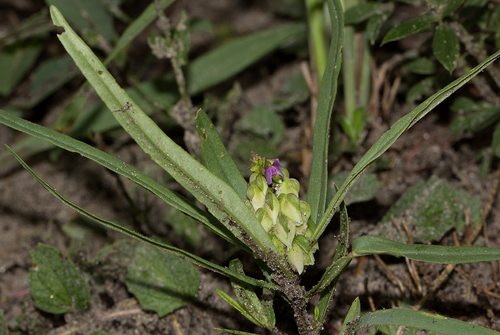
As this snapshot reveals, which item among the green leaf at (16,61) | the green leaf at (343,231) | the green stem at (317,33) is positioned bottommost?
the green leaf at (343,231)

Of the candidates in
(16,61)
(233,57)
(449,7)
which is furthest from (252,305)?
(16,61)

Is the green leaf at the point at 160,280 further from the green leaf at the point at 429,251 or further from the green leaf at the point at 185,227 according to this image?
the green leaf at the point at 429,251

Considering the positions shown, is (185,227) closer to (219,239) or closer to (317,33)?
(219,239)

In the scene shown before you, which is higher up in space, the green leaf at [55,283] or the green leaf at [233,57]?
the green leaf at [233,57]

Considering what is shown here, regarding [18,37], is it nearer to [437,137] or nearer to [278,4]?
[278,4]

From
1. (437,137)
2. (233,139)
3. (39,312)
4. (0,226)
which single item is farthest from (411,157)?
(0,226)

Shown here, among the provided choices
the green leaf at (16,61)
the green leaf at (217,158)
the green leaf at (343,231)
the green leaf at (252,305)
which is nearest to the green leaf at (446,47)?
the green leaf at (343,231)

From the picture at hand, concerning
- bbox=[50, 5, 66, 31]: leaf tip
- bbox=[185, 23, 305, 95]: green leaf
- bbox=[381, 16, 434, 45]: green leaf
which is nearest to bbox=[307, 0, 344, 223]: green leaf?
bbox=[381, 16, 434, 45]: green leaf
